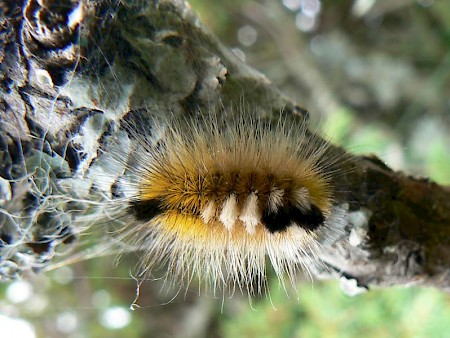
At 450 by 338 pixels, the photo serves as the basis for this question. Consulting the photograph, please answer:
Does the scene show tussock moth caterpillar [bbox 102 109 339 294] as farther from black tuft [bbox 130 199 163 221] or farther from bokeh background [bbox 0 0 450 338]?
bokeh background [bbox 0 0 450 338]

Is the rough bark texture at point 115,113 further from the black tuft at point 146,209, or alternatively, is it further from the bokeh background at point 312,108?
the bokeh background at point 312,108

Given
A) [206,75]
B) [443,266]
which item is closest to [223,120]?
[206,75]

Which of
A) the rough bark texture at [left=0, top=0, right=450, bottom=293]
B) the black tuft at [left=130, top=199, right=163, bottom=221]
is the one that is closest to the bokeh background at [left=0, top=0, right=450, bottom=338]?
the rough bark texture at [left=0, top=0, right=450, bottom=293]

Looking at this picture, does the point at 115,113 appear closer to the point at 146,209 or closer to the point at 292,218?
the point at 146,209

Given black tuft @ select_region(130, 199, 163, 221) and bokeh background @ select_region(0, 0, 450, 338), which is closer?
black tuft @ select_region(130, 199, 163, 221)

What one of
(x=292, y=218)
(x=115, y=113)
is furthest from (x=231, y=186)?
(x=115, y=113)

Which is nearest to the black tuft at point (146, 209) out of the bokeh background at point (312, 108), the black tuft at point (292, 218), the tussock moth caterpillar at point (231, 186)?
the tussock moth caterpillar at point (231, 186)
